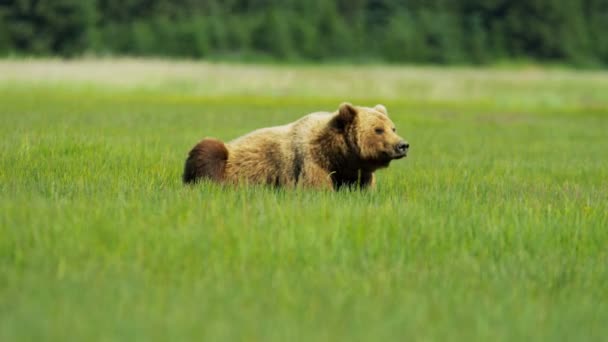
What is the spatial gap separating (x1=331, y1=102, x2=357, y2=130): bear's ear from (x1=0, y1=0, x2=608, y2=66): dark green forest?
5497 centimetres

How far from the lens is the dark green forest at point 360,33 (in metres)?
65.9

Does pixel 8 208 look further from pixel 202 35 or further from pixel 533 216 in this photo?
pixel 202 35

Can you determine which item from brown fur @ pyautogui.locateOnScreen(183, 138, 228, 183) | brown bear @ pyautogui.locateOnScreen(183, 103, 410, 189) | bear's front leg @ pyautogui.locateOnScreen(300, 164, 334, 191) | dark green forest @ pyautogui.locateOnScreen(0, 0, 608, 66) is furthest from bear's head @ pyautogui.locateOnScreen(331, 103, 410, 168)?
dark green forest @ pyautogui.locateOnScreen(0, 0, 608, 66)

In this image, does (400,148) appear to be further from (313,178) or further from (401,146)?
(313,178)

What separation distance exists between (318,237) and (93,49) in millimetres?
57366

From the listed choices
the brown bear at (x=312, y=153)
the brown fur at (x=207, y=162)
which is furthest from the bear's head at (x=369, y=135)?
the brown fur at (x=207, y=162)

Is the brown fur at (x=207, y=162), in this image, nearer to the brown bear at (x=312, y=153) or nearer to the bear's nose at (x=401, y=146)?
the brown bear at (x=312, y=153)

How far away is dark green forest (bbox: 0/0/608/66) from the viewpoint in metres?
65.9

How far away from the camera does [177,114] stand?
2189 cm

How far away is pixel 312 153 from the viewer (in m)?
8.09

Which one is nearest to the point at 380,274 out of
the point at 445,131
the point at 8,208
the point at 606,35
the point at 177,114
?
the point at 8,208

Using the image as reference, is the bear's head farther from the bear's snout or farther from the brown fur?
the brown fur

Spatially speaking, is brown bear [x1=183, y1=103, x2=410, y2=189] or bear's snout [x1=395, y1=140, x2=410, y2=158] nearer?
bear's snout [x1=395, y1=140, x2=410, y2=158]

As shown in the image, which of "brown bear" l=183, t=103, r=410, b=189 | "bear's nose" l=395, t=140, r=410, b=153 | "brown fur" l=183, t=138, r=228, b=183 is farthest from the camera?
"brown fur" l=183, t=138, r=228, b=183
